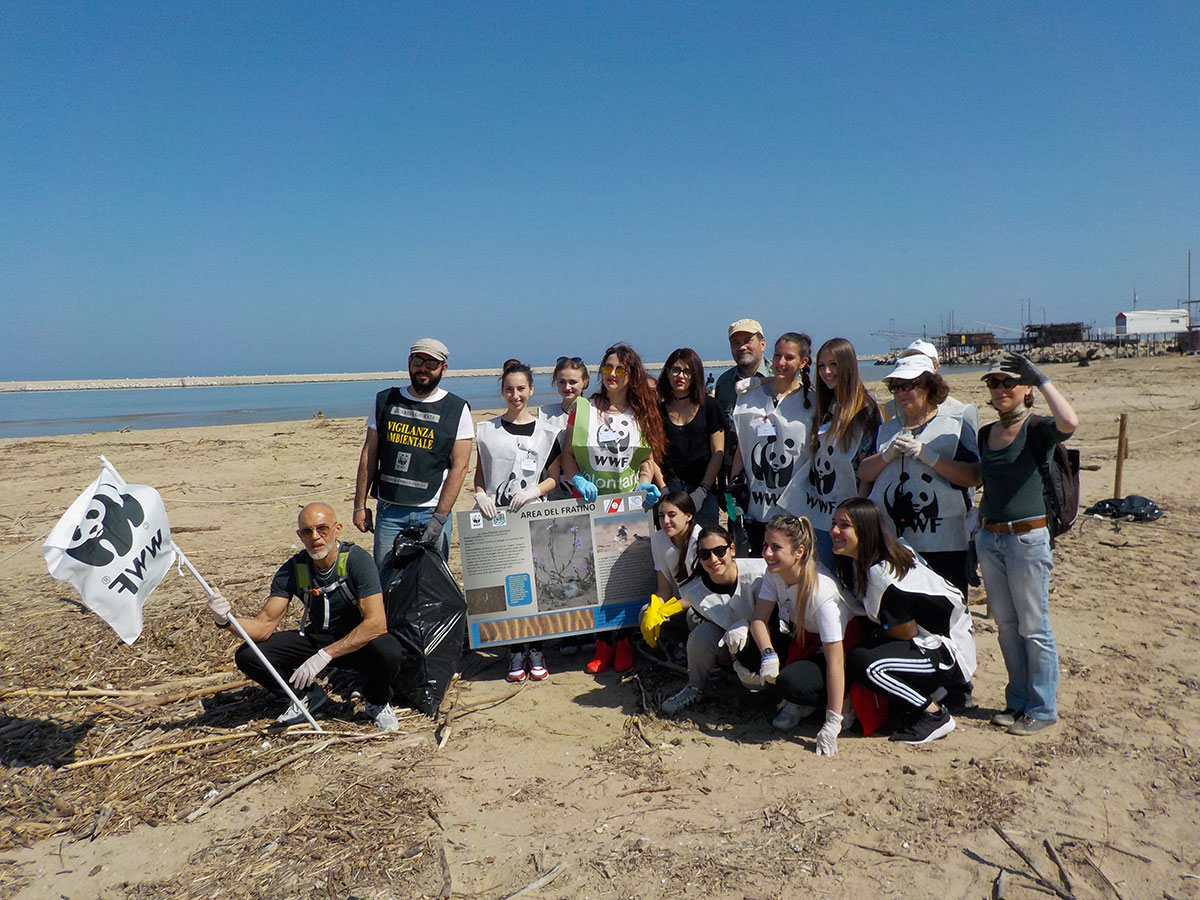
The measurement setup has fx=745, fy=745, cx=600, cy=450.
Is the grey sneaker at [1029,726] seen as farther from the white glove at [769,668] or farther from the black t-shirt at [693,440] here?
the black t-shirt at [693,440]

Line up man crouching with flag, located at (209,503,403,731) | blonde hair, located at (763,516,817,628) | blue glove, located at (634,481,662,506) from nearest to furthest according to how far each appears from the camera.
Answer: blonde hair, located at (763,516,817,628) < man crouching with flag, located at (209,503,403,731) < blue glove, located at (634,481,662,506)

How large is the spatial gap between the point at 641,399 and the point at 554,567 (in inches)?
48.4

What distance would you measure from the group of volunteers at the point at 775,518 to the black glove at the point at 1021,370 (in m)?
0.01

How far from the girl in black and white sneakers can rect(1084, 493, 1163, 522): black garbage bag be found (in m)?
5.28

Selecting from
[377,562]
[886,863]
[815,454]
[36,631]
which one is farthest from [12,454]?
[886,863]

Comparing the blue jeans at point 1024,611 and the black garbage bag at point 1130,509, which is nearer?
the blue jeans at point 1024,611

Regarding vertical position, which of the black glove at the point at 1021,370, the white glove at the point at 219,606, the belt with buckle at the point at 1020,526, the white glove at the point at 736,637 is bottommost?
the white glove at the point at 736,637

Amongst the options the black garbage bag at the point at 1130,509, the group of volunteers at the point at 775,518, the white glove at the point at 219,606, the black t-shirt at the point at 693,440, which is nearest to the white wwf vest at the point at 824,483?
the group of volunteers at the point at 775,518

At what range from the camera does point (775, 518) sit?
385cm

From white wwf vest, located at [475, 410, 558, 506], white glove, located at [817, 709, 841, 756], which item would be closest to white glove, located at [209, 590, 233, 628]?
white wwf vest, located at [475, 410, 558, 506]

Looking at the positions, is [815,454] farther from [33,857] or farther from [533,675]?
[33,857]

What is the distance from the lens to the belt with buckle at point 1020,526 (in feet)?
11.6

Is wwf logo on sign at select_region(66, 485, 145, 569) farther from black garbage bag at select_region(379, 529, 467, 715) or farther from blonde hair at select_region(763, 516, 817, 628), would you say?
blonde hair at select_region(763, 516, 817, 628)

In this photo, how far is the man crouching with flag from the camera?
394cm
